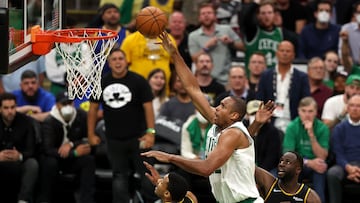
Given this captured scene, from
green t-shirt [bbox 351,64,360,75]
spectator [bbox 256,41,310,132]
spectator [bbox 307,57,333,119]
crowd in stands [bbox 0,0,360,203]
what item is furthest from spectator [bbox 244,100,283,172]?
green t-shirt [bbox 351,64,360,75]

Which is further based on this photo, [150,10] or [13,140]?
[13,140]

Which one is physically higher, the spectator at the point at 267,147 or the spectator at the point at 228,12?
the spectator at the point at 228,12

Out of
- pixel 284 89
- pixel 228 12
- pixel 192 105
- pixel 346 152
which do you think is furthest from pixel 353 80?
pixel 228 12

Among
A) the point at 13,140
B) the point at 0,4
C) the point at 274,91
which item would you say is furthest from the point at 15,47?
the point at 274,91

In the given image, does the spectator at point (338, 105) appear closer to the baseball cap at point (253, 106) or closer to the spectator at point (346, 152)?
the spectator at point (346, 152)

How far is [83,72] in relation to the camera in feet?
31.8

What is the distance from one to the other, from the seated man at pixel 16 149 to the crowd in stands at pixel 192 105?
0.04ft

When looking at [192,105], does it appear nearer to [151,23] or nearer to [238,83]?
[238,83]

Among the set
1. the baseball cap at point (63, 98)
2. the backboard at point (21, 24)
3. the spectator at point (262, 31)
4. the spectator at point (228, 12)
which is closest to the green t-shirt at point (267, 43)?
the spectator at point (262, 31)

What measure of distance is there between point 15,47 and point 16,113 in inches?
143

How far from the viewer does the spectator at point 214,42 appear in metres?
13.7

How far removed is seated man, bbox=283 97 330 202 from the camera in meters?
11.8

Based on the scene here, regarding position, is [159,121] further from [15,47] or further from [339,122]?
[15,47]

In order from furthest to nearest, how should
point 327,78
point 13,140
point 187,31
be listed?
point 187,31
point 327,78
point 13,140
